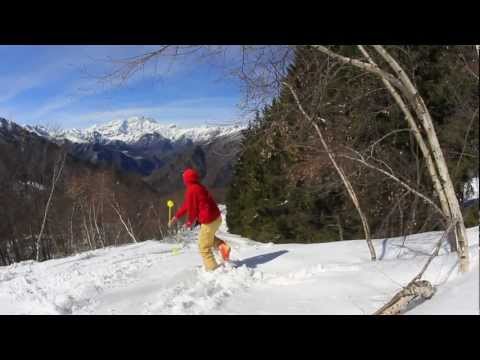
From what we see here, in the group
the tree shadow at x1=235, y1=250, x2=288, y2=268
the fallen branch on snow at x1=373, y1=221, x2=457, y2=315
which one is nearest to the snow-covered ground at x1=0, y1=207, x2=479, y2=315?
the tree shadow at x1=235, y1=250, x2=288, y2=268

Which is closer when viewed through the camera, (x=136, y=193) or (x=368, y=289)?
(x=368, y=289)

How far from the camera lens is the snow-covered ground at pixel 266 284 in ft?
13.3

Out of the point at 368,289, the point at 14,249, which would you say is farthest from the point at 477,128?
the point at 14,249

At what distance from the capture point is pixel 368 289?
14.6 feet

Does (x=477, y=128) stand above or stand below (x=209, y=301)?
above

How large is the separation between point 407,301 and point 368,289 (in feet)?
2.70

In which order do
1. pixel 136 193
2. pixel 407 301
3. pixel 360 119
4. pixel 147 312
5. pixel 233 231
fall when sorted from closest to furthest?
pixel 407 301
pixel 147 312
pixel 360 119
pixel 233 231
pixel 136 193

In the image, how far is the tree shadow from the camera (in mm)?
6395

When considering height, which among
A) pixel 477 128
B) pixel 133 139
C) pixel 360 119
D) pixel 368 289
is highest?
pixel 133 139

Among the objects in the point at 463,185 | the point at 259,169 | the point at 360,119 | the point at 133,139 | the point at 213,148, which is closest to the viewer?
the point at 463,185

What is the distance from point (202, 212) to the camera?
19.9 feet

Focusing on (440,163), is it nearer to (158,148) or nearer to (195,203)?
(195,203)

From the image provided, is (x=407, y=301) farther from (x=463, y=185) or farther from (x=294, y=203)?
(x=294, y=203)

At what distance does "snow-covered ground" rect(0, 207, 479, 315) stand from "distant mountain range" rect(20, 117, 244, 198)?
6.22 ft
